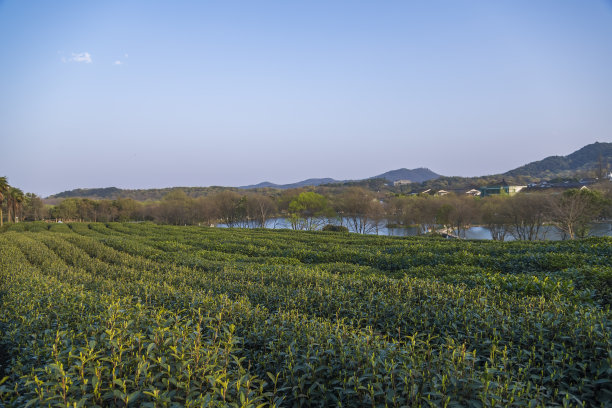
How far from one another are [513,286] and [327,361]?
4820 mm

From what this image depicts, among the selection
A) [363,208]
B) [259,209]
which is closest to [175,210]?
[259,209]

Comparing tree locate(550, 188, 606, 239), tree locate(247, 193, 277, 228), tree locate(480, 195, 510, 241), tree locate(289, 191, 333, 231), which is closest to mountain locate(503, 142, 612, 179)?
tree locate(480, 195, 510, 241)

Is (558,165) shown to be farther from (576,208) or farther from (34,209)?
(34,209)

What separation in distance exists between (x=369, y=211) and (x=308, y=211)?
378 inches

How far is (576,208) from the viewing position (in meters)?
29.0

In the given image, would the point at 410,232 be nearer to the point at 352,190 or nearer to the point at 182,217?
the point at 352,190

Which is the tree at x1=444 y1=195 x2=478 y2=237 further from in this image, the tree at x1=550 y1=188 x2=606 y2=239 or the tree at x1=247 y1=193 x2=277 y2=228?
the tree at x1=247 y1=193 x2=277 y2=228

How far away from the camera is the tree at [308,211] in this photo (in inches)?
1895

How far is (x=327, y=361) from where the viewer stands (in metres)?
3.00

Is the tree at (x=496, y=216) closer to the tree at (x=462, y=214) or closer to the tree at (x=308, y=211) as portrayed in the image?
the tree at (x=462, y=214)

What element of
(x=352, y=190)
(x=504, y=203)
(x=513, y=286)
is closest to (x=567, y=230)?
(x=504, y=203)

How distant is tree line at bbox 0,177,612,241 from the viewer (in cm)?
3155

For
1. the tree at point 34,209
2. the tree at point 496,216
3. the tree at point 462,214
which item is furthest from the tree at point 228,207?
the tree at point 34,209

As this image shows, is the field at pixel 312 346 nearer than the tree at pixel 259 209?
Yes
